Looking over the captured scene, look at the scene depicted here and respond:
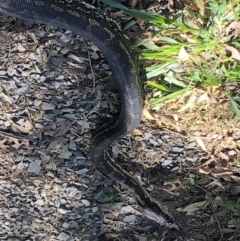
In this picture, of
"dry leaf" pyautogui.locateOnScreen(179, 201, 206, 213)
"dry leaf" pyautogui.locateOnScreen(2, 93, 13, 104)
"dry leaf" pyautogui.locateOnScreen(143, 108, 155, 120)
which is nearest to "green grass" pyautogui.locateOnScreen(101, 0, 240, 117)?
"dry leaf" pyautogui.locateOnScreen(143, 108, 155, 120)

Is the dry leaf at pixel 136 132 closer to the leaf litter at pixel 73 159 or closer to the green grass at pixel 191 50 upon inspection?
the leaf litter at pixel 73 159

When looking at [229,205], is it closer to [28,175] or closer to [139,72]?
[139,72]

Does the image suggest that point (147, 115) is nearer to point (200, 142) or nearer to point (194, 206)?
point (200, 142)

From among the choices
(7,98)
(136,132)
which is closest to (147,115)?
(136,132)

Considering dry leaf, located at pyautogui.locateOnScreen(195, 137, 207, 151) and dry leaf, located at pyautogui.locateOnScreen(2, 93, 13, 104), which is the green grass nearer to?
dry leaf, located at pyautogui.locateOnScreen(195, 137, 207, 151)

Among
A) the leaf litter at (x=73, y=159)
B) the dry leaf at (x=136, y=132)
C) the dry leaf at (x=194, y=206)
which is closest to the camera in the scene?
the leaf litter at (x=73, y=159)

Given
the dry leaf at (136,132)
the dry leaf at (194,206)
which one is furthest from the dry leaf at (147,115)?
the dry leaf at (194,206)
